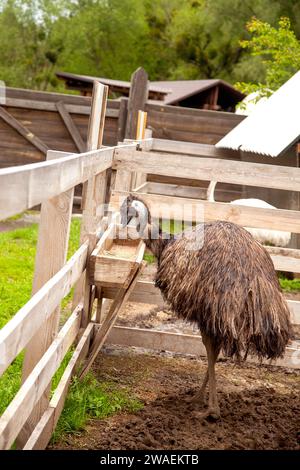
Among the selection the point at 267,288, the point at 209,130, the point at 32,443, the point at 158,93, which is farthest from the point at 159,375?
the point at 158,93

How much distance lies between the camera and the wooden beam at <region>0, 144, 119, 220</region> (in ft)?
7.86

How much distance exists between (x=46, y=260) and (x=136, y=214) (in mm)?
1393

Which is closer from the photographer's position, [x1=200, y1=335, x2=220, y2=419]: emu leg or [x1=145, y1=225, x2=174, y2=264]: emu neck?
[x1=200, y1=335, x2=220, y2=419]: emu leg

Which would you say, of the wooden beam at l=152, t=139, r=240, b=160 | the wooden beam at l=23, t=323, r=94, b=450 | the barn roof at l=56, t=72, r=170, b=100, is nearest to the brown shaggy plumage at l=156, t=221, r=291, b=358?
the wooden beam at l=23, t=323, r=94, b=450

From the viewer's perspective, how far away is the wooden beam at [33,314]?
8.51ft

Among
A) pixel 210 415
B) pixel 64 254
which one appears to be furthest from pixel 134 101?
pixel 64 254

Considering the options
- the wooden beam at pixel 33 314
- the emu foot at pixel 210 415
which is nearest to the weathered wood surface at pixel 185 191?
the emu foot at pixel 210 415

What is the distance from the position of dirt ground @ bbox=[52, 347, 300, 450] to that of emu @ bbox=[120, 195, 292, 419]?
0.23m

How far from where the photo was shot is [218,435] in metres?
4.05

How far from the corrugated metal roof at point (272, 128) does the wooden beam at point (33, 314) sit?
5523mm

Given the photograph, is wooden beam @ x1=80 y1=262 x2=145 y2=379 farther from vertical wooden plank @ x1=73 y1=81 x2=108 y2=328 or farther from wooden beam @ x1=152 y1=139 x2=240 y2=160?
wooden beam @ x1=152 y1=139 x2=240 y2=160

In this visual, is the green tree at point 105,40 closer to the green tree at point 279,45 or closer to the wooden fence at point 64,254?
the green tree at point 279,45

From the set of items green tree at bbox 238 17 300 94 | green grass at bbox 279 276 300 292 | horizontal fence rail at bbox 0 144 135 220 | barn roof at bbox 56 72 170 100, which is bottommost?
green grass at bbox 279 276 300 292

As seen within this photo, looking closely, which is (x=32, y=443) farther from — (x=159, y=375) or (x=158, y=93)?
A: (x=158, y=93)
